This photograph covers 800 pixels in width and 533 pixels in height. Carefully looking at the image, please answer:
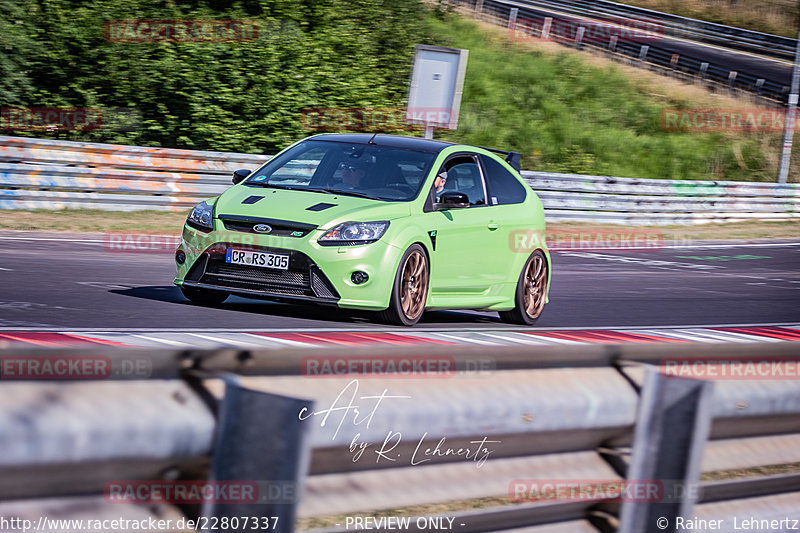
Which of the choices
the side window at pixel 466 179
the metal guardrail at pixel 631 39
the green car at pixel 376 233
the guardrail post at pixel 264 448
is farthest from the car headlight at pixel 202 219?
the metal guardrail at pixel 631 39

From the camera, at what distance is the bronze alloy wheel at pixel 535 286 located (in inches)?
436

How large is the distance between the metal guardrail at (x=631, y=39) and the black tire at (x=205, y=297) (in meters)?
34.6

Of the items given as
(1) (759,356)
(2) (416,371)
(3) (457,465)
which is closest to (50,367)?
(2) (416,371)

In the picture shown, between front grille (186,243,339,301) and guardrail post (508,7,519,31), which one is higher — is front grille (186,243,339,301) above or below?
above

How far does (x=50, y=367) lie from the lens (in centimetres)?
269

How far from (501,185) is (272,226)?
2806 mm

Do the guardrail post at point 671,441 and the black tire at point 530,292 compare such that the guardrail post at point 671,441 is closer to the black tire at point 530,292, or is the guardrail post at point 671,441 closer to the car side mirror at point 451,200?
the car side mirror at point 451,200

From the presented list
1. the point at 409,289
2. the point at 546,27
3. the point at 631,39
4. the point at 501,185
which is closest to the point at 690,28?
the point at 631,39

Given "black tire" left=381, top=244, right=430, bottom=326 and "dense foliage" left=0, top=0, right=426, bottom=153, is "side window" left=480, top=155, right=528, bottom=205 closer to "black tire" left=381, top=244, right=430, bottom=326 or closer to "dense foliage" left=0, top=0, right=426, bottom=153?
"black tire" left=381, top=244, right=430, bottom=326

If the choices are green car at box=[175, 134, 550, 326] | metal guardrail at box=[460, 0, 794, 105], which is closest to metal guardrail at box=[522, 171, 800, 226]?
metal guardrail at box=[460, 0, 794, 105]

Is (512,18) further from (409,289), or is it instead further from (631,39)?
(409,289)

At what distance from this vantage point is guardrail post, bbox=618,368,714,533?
12.4 feet

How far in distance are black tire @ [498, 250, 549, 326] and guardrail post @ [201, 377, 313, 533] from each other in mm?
8069

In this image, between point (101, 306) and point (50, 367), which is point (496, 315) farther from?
point (50, 367)
